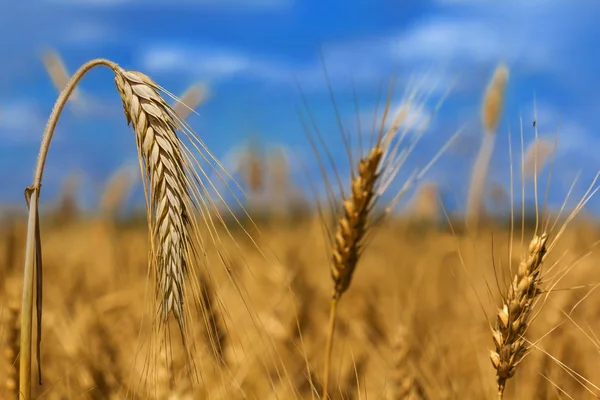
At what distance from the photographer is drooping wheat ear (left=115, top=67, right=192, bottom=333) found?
4.83ft

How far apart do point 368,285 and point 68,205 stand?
3.52 m

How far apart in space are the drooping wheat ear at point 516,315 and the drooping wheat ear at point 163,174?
0.72m

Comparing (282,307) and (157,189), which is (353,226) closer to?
(157,189)

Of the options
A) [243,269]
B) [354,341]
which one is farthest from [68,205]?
[354,341]

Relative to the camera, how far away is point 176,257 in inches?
57.7

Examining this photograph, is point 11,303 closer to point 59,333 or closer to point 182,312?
point 182,312

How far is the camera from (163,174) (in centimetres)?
149

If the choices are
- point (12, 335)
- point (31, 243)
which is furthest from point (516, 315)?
point (12, 335)

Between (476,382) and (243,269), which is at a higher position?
(243,269)

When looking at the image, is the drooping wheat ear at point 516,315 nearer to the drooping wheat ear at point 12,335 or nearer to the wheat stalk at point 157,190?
the wheat stalk at point 157,190

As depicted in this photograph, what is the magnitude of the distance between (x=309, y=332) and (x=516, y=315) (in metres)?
2.42

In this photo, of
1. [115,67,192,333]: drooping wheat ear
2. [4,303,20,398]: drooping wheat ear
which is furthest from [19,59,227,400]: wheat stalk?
[4,303,20,398]: drooping wheat ear

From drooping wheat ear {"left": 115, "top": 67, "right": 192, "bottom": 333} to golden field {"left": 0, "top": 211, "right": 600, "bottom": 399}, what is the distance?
8 centimetres

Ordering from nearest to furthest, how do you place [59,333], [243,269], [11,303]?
[11,303], [59,333], [243,269]
